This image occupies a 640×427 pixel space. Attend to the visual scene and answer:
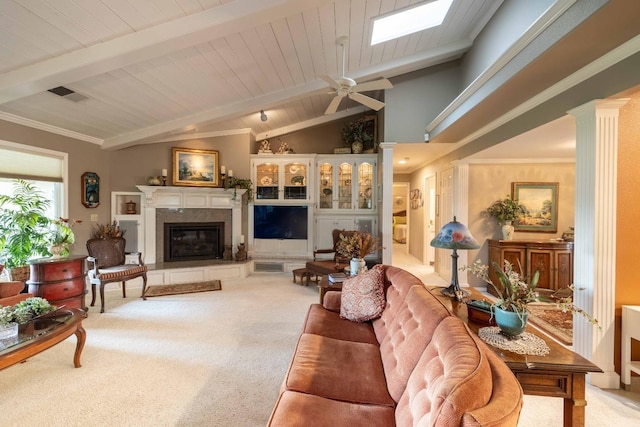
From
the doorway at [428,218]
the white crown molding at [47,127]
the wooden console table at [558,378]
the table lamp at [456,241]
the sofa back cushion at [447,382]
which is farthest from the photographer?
the doorway at [428,218]

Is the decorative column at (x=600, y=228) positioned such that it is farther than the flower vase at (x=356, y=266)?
No

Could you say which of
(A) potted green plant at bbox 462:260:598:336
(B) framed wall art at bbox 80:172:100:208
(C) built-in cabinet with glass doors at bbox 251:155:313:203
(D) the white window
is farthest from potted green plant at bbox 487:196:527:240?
(D) the white window

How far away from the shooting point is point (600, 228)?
7.00ft

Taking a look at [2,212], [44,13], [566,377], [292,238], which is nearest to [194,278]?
[292,238]

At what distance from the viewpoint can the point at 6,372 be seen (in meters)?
2.29

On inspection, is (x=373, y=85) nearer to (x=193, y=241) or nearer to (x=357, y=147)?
(x=357, y=147)

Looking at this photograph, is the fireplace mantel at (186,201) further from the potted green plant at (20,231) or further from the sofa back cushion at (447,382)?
the sofa back cushion at (447,382)

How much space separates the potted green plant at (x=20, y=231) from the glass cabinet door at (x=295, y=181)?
3751 mm

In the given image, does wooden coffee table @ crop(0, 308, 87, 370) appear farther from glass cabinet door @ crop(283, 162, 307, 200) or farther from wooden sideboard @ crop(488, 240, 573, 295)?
→ wooden sideboard @ crop(488, 240, 573, 295)

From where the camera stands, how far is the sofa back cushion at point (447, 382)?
803mm

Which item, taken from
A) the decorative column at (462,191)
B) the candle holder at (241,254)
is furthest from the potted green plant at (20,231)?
the decorative column at (462,191)

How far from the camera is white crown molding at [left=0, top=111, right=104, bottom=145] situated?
3384mm

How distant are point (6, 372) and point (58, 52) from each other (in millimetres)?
2726

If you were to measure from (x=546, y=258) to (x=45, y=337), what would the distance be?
5.75 m
